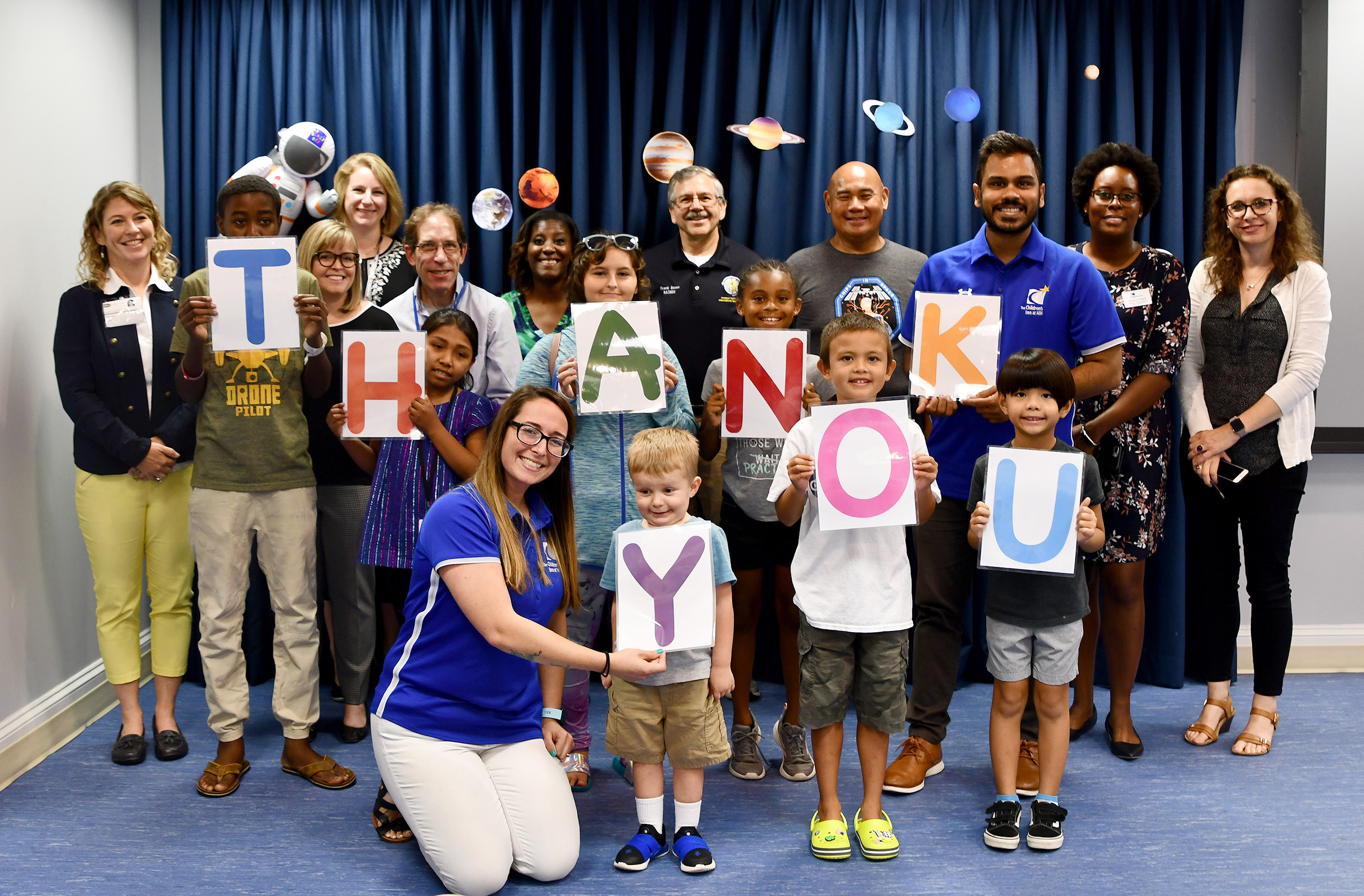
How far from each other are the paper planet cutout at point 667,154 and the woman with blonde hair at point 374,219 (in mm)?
917

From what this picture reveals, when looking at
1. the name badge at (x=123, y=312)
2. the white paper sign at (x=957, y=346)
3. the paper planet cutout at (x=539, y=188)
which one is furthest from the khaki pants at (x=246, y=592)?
the white paper sign at (x=957, y=346)

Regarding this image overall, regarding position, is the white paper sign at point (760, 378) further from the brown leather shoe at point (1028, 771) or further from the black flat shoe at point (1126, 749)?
the black flat shoe at point (1126, 749)

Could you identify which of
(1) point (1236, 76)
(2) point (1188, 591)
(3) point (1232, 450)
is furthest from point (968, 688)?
(1) point (1236, 76)

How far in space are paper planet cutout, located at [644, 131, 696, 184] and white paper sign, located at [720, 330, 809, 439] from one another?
1.26 meters

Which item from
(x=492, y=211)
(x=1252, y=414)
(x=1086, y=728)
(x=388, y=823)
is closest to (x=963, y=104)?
(x=1252, y=414)

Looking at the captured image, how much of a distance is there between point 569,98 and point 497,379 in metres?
1.33

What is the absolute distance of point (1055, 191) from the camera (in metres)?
3.75

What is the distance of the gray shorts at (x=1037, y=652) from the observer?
2527 millimetres

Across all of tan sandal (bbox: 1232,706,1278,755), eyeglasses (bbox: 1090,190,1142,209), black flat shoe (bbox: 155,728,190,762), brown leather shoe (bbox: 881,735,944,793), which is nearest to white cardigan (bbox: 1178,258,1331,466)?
eyeglasses (bbox: 1090,190,1142,209)

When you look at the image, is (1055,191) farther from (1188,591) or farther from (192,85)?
(192,85)

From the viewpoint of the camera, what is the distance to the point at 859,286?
10.5 ft

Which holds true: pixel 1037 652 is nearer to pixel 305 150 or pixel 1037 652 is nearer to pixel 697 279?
pixel 697 279

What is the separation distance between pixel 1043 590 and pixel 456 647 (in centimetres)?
143

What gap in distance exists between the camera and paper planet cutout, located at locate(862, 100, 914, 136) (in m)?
3.71
